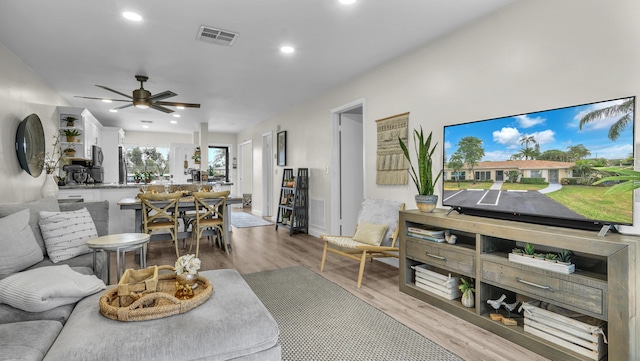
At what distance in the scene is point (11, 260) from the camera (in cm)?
219

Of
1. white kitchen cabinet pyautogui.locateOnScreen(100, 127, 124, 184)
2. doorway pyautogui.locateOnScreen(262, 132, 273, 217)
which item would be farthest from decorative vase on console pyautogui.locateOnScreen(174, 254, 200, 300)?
white kitchen cabinet pyautogui.locateOnScreen(100, 127, 124, 184)

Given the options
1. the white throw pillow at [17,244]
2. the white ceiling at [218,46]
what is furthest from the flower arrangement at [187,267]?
the white ceiling at [218,46]

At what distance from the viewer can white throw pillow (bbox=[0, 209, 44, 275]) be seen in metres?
2.17

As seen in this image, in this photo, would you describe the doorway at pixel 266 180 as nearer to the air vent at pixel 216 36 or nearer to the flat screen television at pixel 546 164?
the air vent at pixel 216 36

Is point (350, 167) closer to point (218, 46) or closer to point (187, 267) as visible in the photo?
point (218, 46)

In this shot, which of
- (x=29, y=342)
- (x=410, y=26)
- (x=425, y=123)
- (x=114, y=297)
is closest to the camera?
(x=29, y=342)

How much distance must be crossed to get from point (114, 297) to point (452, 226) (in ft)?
7.55

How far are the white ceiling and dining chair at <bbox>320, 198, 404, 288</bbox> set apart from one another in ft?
5.72

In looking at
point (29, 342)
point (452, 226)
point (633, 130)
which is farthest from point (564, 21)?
point (29, 342)

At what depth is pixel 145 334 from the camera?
1.38 m

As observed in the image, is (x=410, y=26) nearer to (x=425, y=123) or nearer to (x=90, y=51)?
(x=425, y=123)

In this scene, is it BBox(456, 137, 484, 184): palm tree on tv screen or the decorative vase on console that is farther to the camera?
BBox(456, 137, 484, 184): palm tree on tv screen

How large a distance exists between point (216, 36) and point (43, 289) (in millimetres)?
2456

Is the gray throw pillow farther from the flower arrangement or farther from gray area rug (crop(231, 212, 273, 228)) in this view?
gray area rug (crop(231, 212, 273, 228))
